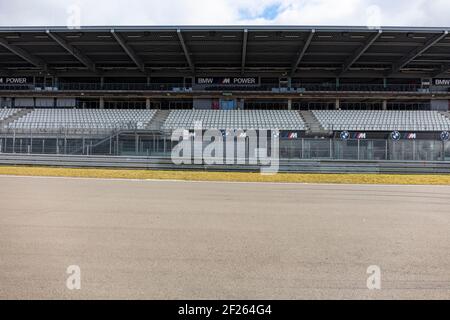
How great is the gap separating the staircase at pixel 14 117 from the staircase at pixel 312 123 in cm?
2951

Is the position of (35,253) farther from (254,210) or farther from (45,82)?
(45,82)

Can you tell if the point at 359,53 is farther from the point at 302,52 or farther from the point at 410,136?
the point at 410,136

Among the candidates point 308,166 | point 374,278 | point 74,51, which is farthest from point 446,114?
point 374,278

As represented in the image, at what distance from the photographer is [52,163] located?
21.1 m

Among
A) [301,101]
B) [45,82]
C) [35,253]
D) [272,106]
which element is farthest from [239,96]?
[35,253]

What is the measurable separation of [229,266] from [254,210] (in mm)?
3995

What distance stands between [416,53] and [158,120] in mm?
26652

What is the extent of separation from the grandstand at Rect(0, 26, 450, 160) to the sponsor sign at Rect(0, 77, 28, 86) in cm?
12

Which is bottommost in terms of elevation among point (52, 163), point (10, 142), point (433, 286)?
point (433, 286)

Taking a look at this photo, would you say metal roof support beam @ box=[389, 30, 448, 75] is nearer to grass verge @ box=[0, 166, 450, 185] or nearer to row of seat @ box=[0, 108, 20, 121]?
grass verge @ box=[0, 166, 450, 185]

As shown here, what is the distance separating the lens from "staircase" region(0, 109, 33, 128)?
123 feet

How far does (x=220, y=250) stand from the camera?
4.89m

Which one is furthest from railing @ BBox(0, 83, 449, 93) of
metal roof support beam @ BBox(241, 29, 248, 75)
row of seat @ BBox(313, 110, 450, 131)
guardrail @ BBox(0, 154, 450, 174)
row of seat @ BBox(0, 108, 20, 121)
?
guardrail @ BBox(0, 154, 450, 174)

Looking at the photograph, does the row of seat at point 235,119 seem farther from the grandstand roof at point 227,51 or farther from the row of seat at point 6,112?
the row of seat at point 6,112
